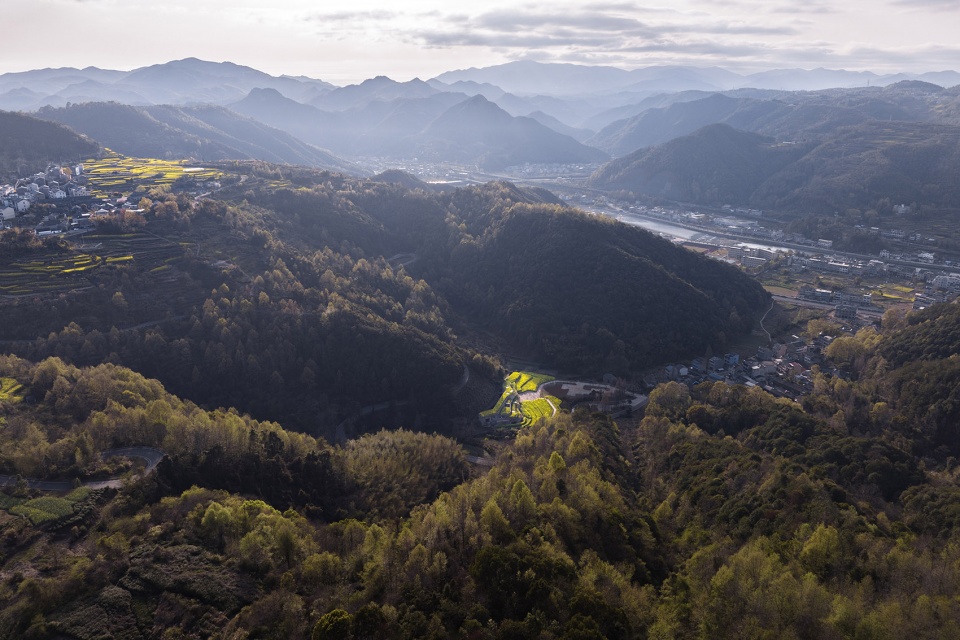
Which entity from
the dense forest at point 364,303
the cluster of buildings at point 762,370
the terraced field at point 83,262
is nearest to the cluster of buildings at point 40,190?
the dense forest at point 364,303

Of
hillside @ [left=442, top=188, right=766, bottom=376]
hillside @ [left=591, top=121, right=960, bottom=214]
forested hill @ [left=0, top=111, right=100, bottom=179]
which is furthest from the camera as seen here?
hillside @ [left=591, top=121, right=960, bottom=214]

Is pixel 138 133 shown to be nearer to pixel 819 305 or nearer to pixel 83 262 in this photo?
pixel 83 262

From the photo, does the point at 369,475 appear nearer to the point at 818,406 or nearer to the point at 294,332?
the point at 294,332

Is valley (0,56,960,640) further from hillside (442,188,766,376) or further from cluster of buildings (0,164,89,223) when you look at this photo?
cluster of buildings (0,164,89,223)

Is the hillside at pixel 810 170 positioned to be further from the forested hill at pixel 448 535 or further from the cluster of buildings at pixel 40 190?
the cluster of buildings at pixel 40 190

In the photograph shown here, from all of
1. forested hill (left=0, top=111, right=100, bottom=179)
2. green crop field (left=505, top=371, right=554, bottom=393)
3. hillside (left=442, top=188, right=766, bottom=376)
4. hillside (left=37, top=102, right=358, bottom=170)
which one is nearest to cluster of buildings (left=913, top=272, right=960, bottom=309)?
hillside (left=442, top=188, right=766, bottom=376)

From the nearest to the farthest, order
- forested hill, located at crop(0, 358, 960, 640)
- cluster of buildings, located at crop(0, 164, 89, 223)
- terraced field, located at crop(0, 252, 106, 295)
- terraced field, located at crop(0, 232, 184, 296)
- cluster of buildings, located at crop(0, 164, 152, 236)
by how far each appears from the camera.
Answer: forested hill, located at crop(0, 358, 960, 640)
terraced field, located at crop(0, 252, 106, 295)
terraced field, located at crop(0, 232, 184, 296)
cluster of buildings, located at crop(0, 164, 152, 236)
cluster of buildings, located at crop(0, 164, 89, 223)
